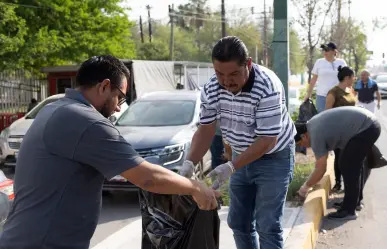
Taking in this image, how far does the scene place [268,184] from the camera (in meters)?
3.63

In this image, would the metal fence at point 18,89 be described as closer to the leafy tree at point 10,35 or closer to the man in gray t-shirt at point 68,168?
the leafy tree at point 10,35

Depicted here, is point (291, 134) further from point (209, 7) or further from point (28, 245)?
point (209, 7)

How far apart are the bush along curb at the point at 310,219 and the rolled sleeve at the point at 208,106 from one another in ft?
5.34

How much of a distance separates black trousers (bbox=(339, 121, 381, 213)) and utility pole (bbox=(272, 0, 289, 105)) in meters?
1.98

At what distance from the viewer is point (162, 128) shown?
26.7 ft

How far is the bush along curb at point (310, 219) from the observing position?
4912 millimetres

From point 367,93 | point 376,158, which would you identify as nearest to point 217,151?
point 376,158

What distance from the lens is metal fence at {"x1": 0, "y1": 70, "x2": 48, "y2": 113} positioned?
52.8 feet

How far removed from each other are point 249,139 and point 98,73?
4.69ft

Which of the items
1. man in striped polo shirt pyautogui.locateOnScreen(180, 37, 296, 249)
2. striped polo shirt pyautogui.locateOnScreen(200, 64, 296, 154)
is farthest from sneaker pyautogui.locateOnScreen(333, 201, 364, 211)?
striped polo shirt pyautogui.locateOnScreen(200, 64, 296, 154)

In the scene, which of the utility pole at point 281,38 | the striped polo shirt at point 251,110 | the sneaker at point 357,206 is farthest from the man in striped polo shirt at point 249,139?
the utility pole at point 281,38

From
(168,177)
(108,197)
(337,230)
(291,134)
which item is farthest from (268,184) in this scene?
(108,197)

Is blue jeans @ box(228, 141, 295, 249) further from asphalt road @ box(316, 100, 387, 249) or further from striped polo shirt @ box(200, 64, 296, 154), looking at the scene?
asphalt road @ box(316, 100, 387, 249)

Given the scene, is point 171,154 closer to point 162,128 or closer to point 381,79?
point 162,128
